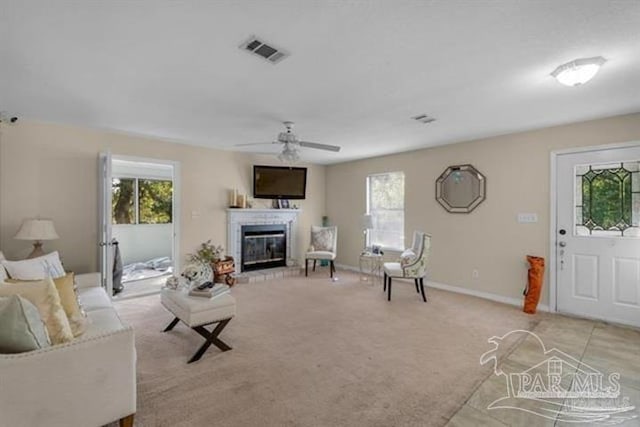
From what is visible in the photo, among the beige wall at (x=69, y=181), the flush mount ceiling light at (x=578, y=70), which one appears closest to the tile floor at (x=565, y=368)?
the flush mount ceiling light at (x=578, y=70)

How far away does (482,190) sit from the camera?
4547mm

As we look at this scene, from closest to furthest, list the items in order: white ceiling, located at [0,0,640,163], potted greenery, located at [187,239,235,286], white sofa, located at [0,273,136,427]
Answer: white sofa, located at [0,273,136,427] → white ceiling, located at [0,0,640,163] → potted greenery, located at [187,239,235,286]

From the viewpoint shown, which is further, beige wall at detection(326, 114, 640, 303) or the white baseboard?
the white baseboard

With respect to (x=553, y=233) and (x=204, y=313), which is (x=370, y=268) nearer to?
(x=553, y=233)

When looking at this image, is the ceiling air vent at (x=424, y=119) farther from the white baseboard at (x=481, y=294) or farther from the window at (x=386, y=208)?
the white baseboard at (x=481, y=294)

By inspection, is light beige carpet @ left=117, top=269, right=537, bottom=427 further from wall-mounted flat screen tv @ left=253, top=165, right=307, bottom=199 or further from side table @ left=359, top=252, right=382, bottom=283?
wall-mounted flat screen tv @ left=253, top=165, right=307, bottom=199

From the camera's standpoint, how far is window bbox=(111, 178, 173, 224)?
646cm

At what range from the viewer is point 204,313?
8.81 feet

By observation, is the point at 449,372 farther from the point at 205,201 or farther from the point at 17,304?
the point at 205,201

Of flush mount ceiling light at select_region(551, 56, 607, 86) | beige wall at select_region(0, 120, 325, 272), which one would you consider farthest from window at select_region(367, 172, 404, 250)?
flush mount ceiling light at select_region(551, 56, 607, 86)

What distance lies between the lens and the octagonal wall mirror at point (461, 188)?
4.60 metres

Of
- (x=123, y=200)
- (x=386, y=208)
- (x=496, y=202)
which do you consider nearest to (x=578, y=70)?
(x=496, y=202)

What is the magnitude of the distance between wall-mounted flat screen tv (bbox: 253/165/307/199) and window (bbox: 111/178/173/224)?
89.6 inches

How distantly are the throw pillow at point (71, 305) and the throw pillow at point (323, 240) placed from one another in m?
4.35
